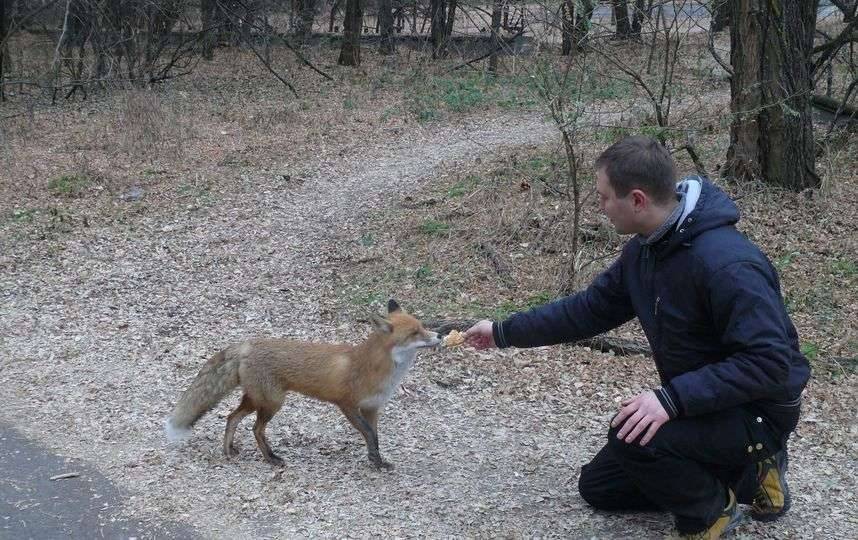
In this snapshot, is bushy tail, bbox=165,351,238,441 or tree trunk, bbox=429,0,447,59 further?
tree trunk, bbox=429,0,447,59

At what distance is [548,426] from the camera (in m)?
5.50

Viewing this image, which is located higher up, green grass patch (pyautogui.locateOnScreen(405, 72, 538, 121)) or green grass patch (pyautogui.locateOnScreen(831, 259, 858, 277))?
green grass patch (pyautogui.locateOnScreen(405, 72, 538, 121))

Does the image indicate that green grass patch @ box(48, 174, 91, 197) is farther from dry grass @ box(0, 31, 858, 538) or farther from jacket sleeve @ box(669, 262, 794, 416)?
jacket sleeve @ box(669, 262, 794, 416)

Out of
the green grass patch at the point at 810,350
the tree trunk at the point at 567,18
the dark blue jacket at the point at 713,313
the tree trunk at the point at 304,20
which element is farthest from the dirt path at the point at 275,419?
the tree trunk at the point at 304,20

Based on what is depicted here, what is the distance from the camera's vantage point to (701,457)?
3.72 metres

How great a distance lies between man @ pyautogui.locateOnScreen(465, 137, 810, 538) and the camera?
3.43 metres

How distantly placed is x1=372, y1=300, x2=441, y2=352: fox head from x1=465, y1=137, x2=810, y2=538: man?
1.23 meters

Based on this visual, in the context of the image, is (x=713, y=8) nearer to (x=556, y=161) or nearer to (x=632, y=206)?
(x=556, y=161)

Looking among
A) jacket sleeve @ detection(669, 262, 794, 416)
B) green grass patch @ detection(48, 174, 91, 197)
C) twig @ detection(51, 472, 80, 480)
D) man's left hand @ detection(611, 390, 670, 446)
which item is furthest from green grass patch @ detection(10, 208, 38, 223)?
jacket sleeve @ detection(669, 262, 794, 416)

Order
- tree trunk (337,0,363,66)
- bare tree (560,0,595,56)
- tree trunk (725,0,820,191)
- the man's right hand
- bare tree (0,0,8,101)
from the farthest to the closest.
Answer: tree trunk (337,0,363,66) < bare tree (0,0,8,101) < tree trunk (725,0,820,191) < bare tree (560,0,595,56) < the man's right hand

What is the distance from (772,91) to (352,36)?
1375 centimetres

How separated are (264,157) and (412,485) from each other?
904cm

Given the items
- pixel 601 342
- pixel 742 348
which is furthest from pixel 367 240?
pixel 742 348

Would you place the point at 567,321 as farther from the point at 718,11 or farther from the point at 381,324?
the point at 718,11
